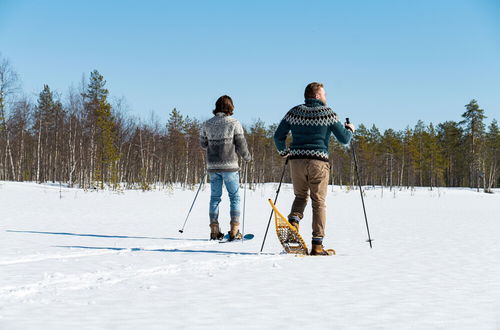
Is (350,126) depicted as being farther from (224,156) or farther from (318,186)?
(224,156)

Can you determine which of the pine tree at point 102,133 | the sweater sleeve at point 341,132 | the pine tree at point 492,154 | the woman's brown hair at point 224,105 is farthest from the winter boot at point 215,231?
the pine tree at point 492,154

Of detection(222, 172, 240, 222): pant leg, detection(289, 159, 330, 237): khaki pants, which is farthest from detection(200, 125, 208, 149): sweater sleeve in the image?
detection(289, 159, 330, 237): khaki pants

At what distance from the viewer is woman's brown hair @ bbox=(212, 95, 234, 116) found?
6.58m

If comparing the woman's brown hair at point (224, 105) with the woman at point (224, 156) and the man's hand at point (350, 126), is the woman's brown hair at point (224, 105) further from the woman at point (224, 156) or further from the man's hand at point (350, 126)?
the man's hand at point (350, 126)

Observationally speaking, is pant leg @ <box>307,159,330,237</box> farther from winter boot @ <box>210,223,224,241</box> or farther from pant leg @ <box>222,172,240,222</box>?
winter boot @ <box>210,223,224,241</box>

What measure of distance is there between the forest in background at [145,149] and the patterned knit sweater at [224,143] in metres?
16.3

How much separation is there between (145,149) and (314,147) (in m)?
32.3

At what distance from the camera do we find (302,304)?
9.14 feet

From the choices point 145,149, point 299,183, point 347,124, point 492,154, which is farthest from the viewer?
point 492,154

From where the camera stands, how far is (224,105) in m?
6.59

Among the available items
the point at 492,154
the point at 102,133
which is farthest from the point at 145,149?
the point at 492,154

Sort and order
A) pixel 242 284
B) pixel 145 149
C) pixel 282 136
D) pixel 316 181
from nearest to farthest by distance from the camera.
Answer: pixel 242 284 < pixel 316 181 < pixel 282 136 < pixel 145 149

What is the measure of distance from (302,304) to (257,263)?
1603mm

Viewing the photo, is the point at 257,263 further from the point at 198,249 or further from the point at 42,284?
the point at 42,284
